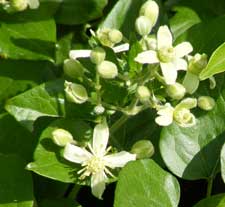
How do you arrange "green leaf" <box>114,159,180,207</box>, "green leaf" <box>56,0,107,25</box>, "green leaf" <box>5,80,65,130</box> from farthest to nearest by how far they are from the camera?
"green leaf" <box>56,0,107,25</box>
"green leaf" <box>5,80,65,130</box>
"green leaf" <box>114,159,180,207</box>

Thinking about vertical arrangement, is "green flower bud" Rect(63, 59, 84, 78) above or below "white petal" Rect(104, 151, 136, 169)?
above

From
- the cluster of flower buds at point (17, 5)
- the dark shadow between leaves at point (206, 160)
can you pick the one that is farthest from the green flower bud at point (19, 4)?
the dark shadow between leaves at point (206, 160)

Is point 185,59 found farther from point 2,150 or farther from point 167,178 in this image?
point 2,150

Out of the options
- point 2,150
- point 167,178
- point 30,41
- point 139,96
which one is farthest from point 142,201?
point 30,41

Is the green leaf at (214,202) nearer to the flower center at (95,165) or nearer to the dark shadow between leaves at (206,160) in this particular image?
the dark shadow between leaves at (206,160)

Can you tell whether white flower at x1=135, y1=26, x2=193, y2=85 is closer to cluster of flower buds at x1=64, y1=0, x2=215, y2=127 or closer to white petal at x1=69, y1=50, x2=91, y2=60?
cluster of flower buds at x1=64, y1=0, x2=215, y2=127

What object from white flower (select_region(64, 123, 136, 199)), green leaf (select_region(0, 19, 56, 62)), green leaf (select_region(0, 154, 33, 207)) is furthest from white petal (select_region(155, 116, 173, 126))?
green leaf (select_region(0, 19, 56, 62))
